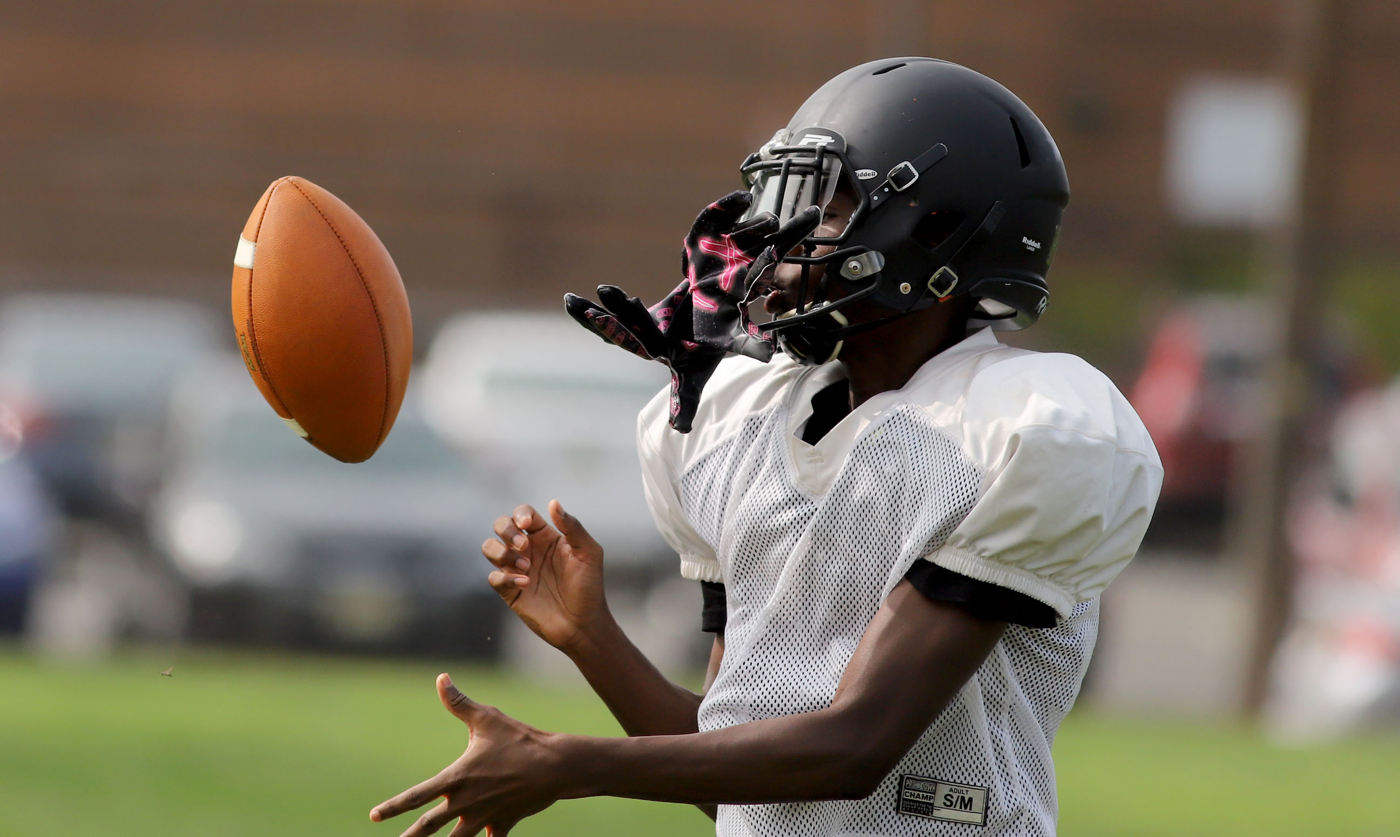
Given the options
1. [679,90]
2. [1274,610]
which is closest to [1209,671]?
[1274,610]

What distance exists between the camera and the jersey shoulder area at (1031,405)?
85.2 inches

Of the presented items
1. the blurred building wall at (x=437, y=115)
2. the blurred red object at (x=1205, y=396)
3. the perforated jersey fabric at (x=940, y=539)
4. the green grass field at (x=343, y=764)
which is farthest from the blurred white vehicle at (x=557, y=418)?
the perforated jersey fabric at (x=940, y=539)

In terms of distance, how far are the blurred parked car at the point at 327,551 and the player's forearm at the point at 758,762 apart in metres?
7.49

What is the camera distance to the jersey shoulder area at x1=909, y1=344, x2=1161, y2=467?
7.10 feet

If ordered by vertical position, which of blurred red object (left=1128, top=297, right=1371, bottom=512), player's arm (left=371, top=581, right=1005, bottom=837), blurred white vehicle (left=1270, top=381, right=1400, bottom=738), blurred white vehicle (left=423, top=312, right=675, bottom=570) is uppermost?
player's arm (left=371, top=581, right=1005, bottom=837)

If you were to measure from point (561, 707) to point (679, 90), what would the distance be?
49.4ft

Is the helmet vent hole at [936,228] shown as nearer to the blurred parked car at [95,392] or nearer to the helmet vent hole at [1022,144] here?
the helmet vent hole at [1022,144]

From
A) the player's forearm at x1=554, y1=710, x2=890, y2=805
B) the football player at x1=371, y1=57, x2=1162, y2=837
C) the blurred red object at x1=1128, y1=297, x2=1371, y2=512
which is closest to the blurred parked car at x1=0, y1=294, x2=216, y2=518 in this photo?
the blurred red object at x1=1128, y1=297, x2=1371, y2=512

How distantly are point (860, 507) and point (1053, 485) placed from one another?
28cm

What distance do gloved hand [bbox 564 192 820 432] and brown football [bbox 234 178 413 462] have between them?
0.43m

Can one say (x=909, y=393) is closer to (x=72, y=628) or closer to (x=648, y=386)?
(x=72, y=628)

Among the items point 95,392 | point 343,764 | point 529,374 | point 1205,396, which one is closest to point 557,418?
point 529,374

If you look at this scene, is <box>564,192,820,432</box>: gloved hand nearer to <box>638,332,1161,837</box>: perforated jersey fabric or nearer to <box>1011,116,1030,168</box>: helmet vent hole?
<box>638,332,1161,837</box>: perforated jersey fabric

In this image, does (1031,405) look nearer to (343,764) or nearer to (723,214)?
(723,214)
